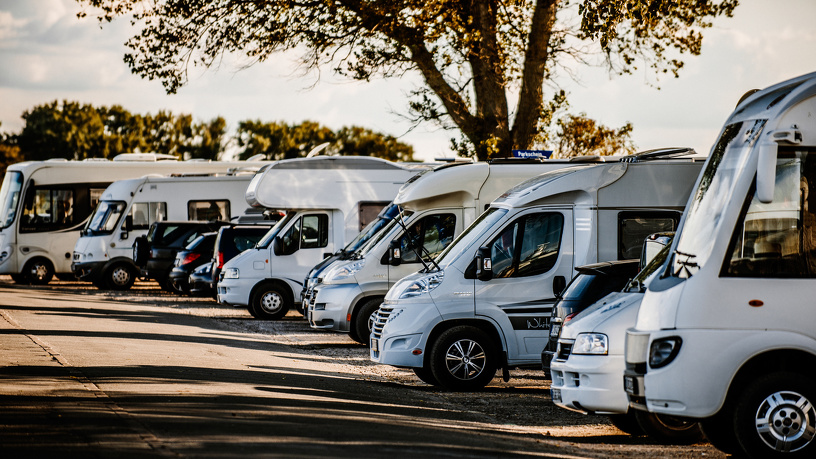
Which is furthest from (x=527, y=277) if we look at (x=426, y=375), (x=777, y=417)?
(x=777, y=417)

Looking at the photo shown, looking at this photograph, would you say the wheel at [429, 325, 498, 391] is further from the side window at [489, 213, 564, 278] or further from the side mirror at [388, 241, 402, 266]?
the side mirror at [388, 241, 402, 266]

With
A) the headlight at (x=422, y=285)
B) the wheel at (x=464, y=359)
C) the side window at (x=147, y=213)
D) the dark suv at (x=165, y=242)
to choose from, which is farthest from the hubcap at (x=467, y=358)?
the side window at (x=147, y=213)

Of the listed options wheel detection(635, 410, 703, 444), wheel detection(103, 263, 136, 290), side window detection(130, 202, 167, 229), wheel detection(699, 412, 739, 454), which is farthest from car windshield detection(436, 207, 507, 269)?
wheel detection(103, 263, 136, 290)

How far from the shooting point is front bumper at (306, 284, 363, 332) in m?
16.9

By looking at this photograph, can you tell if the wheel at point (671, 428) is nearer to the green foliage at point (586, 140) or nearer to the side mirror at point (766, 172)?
the side mirror at point (766, 172)

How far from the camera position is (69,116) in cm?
8438

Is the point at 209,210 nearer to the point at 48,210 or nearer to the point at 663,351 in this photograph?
the point at 48,210

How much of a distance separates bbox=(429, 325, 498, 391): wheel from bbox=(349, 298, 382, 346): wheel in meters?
4.39

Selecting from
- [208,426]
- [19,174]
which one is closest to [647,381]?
[208,426]

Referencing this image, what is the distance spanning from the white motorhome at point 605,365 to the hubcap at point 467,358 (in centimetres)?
282

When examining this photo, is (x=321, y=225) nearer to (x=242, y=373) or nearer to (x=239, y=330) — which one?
(x=239, y=330)

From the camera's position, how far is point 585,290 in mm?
11070

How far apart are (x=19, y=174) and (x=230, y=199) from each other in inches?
267

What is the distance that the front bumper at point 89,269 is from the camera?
3072 cm
